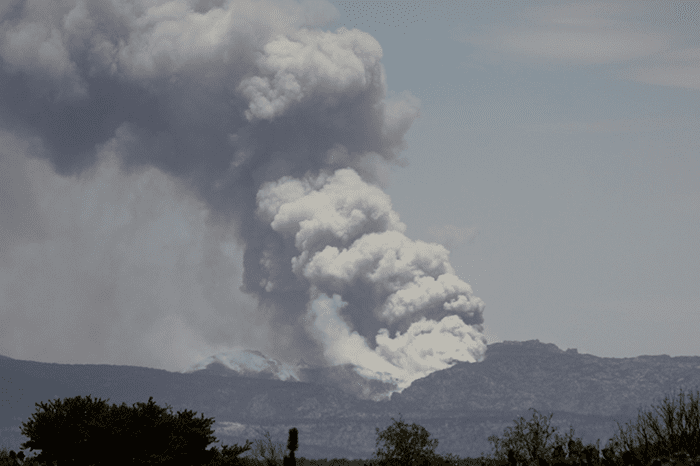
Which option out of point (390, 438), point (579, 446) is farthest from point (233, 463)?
point (390, 438)

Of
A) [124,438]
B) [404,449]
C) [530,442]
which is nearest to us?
[124,438]

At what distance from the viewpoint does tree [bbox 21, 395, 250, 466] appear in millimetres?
73312

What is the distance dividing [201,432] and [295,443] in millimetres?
33658

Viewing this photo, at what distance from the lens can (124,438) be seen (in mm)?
73688

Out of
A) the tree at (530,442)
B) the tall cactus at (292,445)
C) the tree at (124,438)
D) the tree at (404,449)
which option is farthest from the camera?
the tree at (404,449)

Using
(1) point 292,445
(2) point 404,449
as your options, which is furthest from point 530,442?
(1) point 292,445

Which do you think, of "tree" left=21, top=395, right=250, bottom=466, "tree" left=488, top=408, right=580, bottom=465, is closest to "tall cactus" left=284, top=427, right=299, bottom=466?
"tree" left=21, top=395, right=250, bottom=466

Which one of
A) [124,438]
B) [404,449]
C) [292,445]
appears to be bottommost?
[292,445]

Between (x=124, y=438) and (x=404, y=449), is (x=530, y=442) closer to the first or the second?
(x=404, y=449)

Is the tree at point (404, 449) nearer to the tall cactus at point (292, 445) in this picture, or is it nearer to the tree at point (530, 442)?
the tree at point (530, 442)

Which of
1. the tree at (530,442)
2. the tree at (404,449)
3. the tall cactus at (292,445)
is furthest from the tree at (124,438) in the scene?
the tree at (404,449)

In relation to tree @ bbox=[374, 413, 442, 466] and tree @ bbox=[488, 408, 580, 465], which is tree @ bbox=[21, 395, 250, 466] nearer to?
tree @ bbox=[488, 408, 580, 465]

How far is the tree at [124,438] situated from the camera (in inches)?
2886

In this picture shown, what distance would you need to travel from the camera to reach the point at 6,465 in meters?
55.5
